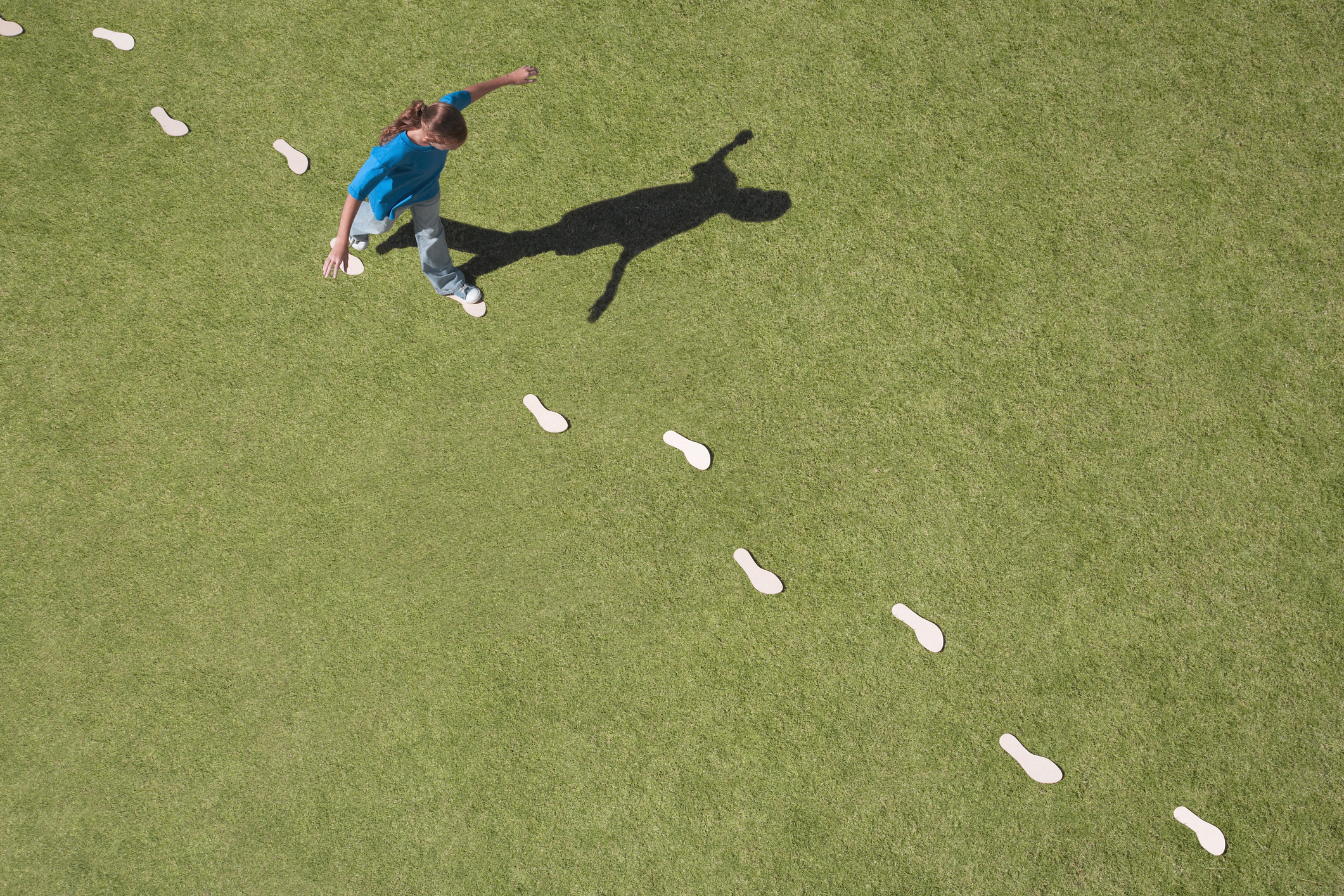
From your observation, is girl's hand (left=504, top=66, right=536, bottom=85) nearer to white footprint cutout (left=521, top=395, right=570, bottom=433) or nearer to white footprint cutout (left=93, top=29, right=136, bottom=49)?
white footprint cutout (left=521, top=395, right=570, bottom=433)

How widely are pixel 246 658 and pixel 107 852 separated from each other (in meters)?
1.10

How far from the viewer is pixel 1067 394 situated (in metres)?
3.93

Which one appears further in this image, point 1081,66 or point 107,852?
point 1081,66

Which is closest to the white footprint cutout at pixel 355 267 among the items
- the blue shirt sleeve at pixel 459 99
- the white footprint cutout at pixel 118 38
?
the blue shirt sleeve at pixel 459 99

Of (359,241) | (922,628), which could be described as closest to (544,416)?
(359,241)

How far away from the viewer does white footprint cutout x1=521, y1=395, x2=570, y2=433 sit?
3959 mm

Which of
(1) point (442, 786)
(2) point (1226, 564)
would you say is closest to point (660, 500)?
(1) point (442, 786)

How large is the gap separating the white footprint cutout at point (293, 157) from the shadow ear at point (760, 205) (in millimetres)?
2278

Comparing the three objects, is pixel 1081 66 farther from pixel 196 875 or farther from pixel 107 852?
pixel 107 852

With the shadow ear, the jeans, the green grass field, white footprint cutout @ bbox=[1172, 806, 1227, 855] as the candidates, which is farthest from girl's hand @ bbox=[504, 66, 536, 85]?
white footprint cutout @ bbox=[1172, 806, 1227, 855]

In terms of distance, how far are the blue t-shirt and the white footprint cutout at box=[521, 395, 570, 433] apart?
1080 mm

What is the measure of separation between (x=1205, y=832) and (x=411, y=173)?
4.67 meters

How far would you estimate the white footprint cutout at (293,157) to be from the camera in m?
4.16

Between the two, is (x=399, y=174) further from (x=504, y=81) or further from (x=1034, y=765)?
(x=1034, y=765)
